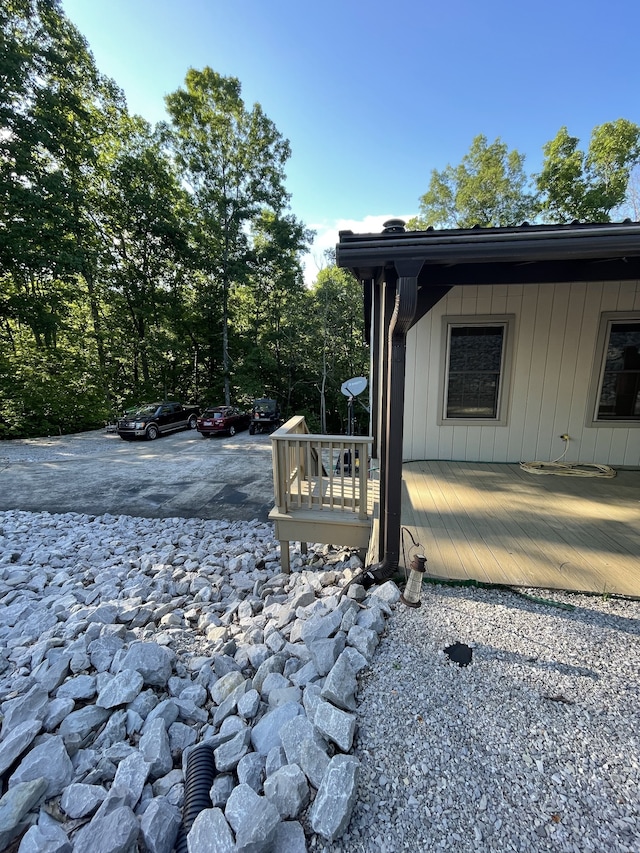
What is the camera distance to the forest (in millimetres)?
11125

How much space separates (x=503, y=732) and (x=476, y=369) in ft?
12.7

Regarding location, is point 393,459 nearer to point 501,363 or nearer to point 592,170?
point 501,363

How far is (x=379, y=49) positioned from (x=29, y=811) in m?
12.8

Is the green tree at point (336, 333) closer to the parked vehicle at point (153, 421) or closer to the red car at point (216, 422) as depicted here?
the red car at point (216, 422)

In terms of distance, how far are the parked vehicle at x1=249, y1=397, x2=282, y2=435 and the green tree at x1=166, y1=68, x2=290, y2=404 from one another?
4.70 metres

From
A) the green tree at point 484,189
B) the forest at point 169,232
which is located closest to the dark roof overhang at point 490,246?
the forest at point 169,232

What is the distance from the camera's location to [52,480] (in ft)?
22.9

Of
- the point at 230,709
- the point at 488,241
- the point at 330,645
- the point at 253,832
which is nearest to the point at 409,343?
the point at 488,241

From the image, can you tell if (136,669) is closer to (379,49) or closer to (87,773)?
(87,773)

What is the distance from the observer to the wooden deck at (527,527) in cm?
235

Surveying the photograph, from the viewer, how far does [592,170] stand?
45.9 feet

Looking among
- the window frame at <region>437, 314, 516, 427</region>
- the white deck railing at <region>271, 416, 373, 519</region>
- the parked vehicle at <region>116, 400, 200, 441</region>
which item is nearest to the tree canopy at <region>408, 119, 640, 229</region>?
the window frame at <region>437, 314, 516, 427</region>

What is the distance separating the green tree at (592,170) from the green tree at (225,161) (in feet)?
36.6

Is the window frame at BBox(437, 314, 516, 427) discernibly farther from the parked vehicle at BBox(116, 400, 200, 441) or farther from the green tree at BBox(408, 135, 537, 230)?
the green tree at BBox(408, 135, 537, 230)
